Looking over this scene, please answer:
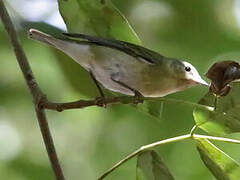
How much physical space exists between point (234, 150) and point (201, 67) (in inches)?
13.4

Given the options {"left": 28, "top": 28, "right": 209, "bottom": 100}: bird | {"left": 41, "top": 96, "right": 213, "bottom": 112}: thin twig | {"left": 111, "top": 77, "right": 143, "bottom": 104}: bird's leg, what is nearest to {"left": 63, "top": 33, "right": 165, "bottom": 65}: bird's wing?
{"left": 28, "top": 28, "right": 209, "bottom": 100}: bird

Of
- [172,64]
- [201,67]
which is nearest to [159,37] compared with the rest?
[201,67]

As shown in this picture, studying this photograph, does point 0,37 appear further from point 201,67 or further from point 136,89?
point 136,89

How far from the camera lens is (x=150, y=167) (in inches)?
59.9

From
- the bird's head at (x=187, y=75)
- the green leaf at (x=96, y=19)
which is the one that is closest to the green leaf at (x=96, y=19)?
the green leaf at (x=96, y=19)

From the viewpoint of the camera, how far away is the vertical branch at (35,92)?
151 cm

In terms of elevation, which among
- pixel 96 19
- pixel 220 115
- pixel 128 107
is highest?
pixel 96 19

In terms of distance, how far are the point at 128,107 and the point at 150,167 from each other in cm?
106

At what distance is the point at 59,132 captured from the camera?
3.09 m

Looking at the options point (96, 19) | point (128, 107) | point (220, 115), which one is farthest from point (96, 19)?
point (128, 107)

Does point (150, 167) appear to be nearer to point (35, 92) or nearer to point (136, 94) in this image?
point (136, 94)

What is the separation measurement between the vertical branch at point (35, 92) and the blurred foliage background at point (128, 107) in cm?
35

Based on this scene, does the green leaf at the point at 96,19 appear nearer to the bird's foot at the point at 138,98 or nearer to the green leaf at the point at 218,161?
the bird's foot at the point at 138,98

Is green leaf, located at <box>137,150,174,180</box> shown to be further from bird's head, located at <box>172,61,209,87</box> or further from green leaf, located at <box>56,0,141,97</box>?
green leaf, located at <box>56,0,141,97</box>
